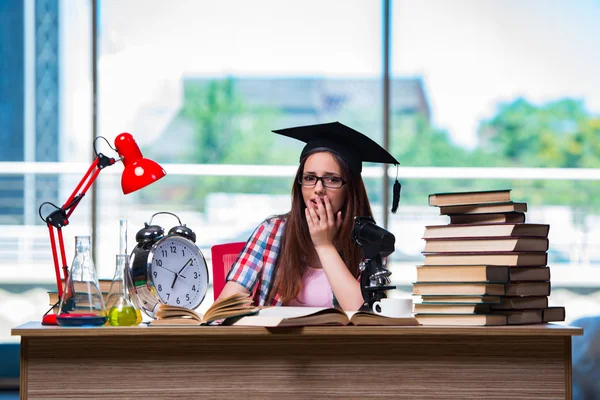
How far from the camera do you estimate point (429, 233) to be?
204 cm

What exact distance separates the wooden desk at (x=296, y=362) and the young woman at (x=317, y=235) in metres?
0.52

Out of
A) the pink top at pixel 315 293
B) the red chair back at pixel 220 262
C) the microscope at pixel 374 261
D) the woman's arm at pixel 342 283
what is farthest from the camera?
the red chair back at pixel 220 262

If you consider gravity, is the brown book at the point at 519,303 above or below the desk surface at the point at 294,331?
above

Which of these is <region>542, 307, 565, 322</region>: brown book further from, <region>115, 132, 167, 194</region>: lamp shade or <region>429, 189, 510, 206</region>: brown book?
<region>115, 132, 167, 194</region>: lamp shade

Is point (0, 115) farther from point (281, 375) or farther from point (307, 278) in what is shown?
point (281, 375)

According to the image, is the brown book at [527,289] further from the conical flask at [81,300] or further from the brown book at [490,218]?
the conical flask at [81,300]

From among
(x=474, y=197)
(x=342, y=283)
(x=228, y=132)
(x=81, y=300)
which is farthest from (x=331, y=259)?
(x=228, y=132)

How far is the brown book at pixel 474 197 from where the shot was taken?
6.64 feet

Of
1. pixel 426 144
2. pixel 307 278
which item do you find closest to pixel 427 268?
pixel 307 278

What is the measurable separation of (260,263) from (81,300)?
2.99 ft

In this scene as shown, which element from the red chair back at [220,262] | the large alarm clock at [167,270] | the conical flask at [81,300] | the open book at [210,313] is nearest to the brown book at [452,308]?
the open book at [210,313]

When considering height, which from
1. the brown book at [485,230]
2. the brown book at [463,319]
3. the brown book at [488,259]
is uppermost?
the brown book at [485,230]

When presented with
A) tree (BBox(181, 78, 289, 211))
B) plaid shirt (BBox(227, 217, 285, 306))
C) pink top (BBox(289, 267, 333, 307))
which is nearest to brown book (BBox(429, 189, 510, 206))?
pink top (BBox(289, 267, 333, 307))

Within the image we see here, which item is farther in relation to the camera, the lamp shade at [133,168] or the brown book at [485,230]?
the lamp shade at [133,168]
